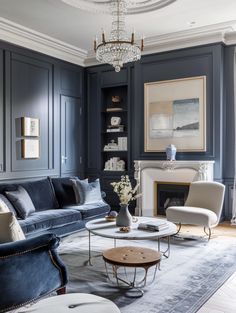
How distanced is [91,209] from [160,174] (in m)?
1.68

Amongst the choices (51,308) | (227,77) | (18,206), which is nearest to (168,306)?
(51,308)

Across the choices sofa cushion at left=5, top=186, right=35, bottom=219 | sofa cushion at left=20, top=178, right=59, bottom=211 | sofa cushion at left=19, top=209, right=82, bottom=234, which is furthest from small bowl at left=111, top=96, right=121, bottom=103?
sofa cushion at left=5, top=186, right=35, bottom=219

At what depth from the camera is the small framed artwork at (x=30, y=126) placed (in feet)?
18.7

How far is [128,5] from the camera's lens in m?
4.66

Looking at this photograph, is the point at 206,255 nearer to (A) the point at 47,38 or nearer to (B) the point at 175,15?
(B) the point at 175,15

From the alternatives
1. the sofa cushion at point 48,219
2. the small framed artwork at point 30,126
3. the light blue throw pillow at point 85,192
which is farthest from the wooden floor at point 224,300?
the small framed artwork at point 30,126

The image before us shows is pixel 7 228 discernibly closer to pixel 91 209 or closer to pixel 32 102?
pixel 91 209

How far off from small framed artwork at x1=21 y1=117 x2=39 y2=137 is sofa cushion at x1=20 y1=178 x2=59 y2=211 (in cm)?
90

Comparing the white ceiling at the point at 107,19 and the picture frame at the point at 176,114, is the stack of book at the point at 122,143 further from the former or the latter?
the white ceiling at the point at 107,19

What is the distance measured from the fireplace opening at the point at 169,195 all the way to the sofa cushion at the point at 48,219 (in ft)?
6.51

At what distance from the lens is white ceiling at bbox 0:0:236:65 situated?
4.71 meters

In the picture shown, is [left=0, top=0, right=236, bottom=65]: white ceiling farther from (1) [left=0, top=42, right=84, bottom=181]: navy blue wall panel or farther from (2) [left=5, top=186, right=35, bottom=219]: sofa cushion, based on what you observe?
(2) [left=5, top=186, right=35, bottom=219]: sofa cushion

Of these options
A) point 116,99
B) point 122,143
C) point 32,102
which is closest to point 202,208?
point 122,143

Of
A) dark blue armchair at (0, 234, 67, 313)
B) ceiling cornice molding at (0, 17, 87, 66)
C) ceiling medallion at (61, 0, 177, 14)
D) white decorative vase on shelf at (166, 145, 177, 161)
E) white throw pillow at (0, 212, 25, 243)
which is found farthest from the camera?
white decorative vase on shelf at (166, 145, 177, 161)
